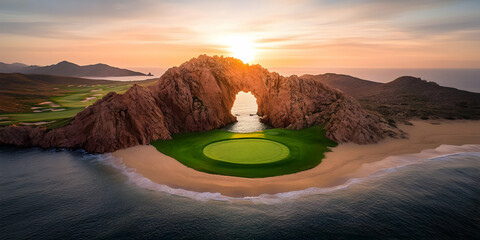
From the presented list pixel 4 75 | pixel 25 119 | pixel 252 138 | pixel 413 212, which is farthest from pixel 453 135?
pixel 4 75

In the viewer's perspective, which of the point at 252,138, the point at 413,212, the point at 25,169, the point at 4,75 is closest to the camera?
the point at 413,212

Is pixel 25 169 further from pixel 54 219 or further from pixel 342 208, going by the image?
pixel 342 208

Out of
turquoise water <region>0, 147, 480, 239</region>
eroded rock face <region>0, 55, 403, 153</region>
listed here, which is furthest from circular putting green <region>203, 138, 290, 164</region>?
eroded rock face <region>0, 55, 403, 153</region>

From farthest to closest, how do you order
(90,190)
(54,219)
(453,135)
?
(453,135) < (90,190) < (54,219)

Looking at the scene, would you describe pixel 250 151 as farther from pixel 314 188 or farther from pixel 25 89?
pixel 25 89

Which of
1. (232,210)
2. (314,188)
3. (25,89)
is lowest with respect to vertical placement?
(232,210)

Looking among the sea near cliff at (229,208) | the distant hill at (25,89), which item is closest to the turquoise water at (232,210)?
the sea near cliff at (229,208)

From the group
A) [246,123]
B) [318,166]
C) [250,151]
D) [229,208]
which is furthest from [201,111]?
[229,208]
